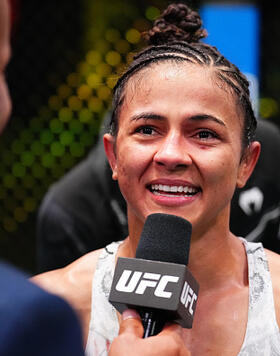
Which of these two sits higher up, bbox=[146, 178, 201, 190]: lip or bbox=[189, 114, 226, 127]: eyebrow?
bbox=[189, 114, 226, 127]: eyebrow

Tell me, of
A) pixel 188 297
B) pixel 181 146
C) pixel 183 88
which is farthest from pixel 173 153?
pixel 188 297

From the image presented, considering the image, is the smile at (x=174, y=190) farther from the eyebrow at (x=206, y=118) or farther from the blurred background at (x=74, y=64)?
the blurred background at (x=74, y=64)

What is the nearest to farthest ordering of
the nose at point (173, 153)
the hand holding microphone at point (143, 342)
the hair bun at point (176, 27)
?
the hand holding microphone at point (143, 342) < the nose at point (173, 153) < the hair bun at point (176, 27)

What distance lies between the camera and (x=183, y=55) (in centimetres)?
167

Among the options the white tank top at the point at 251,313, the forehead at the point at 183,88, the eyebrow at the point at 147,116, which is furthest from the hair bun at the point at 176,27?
the white tank top at the point at 251,313

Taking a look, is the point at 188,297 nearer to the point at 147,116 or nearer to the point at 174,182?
the point at 174,182

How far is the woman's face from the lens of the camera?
1551 millimetres

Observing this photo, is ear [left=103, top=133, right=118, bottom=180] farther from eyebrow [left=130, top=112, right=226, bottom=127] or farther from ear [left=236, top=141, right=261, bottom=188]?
ear [left=236, top=141, right=261, bottom=188]

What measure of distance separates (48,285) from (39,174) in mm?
2262

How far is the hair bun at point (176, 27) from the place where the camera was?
70.5 inches

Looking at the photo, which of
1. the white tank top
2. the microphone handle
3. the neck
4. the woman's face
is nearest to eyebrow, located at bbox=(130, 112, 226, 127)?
the woman's face

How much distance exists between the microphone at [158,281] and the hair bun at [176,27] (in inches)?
26.0

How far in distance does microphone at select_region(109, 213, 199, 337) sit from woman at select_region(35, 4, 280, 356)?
26 centimetres

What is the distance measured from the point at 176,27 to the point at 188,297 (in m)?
0.84
